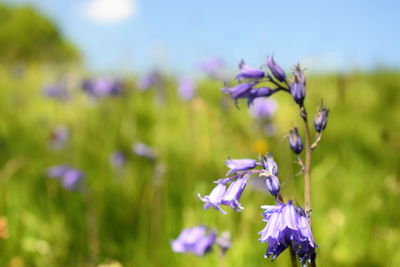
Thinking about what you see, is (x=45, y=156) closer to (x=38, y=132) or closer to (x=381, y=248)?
(x=38, y=132)

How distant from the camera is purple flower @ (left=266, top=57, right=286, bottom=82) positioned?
108 cm

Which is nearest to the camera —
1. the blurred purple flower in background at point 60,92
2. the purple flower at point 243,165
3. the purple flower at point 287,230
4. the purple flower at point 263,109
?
the purple flower at point 287,230

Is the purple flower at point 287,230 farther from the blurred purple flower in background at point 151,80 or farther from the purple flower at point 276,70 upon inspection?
the blurred purple flower in background at point 151,80

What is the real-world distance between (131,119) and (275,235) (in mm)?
3351

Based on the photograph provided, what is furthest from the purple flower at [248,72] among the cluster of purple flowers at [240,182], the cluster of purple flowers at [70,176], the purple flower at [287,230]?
the cluster of purple flowers at [70,176]

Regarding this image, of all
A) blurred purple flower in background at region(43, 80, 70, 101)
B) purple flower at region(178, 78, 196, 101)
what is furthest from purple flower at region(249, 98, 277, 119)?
blurred purple flower in background at region(43, 80, 70, 101)

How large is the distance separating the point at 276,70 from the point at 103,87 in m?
2.72

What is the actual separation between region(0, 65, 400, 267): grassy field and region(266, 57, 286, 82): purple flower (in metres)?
0.36

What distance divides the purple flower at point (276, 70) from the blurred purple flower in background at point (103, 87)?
105 inches

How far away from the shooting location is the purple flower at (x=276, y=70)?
108 centimetres

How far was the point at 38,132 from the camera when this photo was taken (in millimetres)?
4219

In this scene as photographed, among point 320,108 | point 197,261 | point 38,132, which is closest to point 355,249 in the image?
point 197,261

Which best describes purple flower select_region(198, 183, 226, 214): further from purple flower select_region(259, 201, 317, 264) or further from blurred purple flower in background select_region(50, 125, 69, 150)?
blurred purple flower in background select_region(50, 125, 69, 150)

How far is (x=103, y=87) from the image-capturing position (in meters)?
3.63
